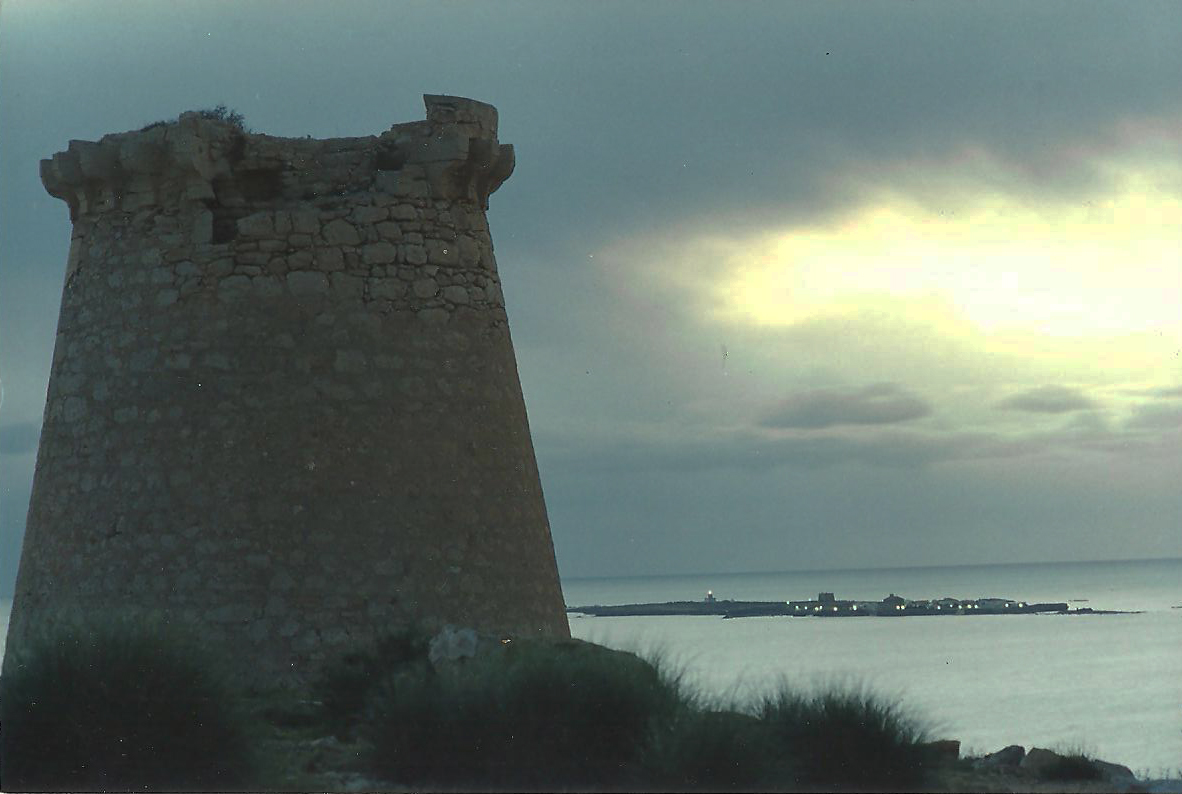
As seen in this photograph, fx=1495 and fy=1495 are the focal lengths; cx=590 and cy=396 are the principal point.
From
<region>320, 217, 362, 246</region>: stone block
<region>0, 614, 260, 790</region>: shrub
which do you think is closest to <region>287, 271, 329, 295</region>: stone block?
<region>320, 217, 362, 246</region>: stone block

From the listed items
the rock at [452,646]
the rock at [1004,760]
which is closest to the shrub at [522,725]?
the rock at [452,646]

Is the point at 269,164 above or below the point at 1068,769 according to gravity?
above

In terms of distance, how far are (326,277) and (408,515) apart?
81.0 inches

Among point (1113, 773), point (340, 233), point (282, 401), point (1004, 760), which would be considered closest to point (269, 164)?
point (340, 233)

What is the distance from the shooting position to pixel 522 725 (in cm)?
901

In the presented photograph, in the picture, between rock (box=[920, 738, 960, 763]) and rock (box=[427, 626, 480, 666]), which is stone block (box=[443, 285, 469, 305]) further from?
rock (box=[920, 738, 960, 763])

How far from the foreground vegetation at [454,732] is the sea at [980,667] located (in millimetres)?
506

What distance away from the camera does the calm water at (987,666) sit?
11.3 m

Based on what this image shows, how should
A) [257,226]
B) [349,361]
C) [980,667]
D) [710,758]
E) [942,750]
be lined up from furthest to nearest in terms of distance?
[980,667], [257,226], [349,361], [942,750], [710,758]

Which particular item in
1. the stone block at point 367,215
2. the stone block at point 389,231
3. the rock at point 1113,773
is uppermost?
the stone block at point 367,215

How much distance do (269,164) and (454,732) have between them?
5647 mm

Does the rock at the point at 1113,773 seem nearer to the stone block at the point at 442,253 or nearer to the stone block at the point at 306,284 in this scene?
the stone block at the point at 442,253

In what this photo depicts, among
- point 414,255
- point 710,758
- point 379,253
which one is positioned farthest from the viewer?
point 414,255

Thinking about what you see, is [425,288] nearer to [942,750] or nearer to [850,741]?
[850,741]
